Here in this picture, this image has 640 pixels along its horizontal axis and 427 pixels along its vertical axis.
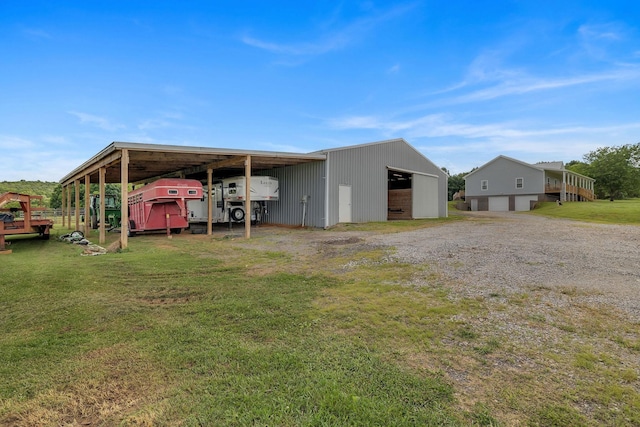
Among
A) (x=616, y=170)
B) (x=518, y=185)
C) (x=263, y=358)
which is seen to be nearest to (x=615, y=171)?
(x=616, y=170)

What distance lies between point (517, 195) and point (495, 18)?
1108 inches

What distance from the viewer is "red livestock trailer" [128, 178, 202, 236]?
12750 millimetres

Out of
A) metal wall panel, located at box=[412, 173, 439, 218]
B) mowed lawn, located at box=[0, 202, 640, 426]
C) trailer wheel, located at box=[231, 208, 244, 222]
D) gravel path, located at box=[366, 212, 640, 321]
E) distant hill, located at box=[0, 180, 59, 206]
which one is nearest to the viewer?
mowed lawn, located at box=[0, 202, 640, 426]

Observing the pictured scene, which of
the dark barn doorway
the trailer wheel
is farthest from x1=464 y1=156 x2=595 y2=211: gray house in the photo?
the trailer wheel

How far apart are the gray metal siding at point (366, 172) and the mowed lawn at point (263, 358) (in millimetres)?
10708

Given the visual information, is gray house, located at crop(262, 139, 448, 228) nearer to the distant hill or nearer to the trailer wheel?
the trailer wheel

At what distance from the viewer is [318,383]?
2.45 metres

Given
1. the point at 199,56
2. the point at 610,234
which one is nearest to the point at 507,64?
the point at 610,234

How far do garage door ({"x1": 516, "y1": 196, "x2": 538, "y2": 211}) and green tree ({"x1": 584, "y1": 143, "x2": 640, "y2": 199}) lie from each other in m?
16.2

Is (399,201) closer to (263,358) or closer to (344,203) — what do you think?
(344,203)

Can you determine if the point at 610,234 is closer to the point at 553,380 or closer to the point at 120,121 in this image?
the point at 553,380

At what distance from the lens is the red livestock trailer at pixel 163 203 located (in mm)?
12750

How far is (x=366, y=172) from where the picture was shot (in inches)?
692

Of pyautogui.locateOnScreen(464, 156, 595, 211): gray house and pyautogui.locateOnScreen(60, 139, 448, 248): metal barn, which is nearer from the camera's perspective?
pyautogui.locateOnScreen(60, 139, 448, 248): metal barn
